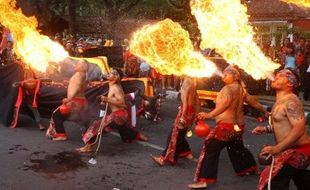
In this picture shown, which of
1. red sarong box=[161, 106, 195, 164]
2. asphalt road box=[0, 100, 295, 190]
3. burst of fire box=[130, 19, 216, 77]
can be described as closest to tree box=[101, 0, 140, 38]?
asphalt road box=[0, 100, 295, 190]

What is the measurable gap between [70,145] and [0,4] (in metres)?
4.21

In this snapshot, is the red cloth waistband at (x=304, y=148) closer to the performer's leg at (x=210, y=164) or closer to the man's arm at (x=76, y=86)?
the performer's leg at (x=210, y=164)

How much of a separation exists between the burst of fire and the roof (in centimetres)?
1725

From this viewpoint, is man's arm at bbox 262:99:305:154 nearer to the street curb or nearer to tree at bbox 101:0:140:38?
the street curb

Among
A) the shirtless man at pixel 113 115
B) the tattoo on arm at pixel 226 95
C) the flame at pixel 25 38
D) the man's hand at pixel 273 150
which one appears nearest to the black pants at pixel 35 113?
the flame at pixel 25 38

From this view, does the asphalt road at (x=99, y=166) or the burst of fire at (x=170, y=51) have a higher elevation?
the burst of fire at (x=170, y=51)

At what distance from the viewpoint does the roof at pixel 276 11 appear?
24688 millimetres

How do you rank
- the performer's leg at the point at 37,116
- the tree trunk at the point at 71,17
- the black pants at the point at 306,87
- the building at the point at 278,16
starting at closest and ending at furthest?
the performer's leg at the point at 37,116 < the black pants at the point at 306,87 < the building at the point at 278,16 < the tree trunk at the point at 71,17

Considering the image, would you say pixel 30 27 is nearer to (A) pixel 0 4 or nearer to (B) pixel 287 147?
(A) pixel 0 4

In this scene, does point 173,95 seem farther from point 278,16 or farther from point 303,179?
point 278,16

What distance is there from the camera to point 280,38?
19.5 meters

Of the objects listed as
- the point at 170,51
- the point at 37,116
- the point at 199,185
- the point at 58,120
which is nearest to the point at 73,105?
the point at 58,120

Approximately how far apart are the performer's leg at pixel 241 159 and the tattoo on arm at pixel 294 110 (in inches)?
76.6

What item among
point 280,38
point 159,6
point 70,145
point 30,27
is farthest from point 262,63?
point 159,6
